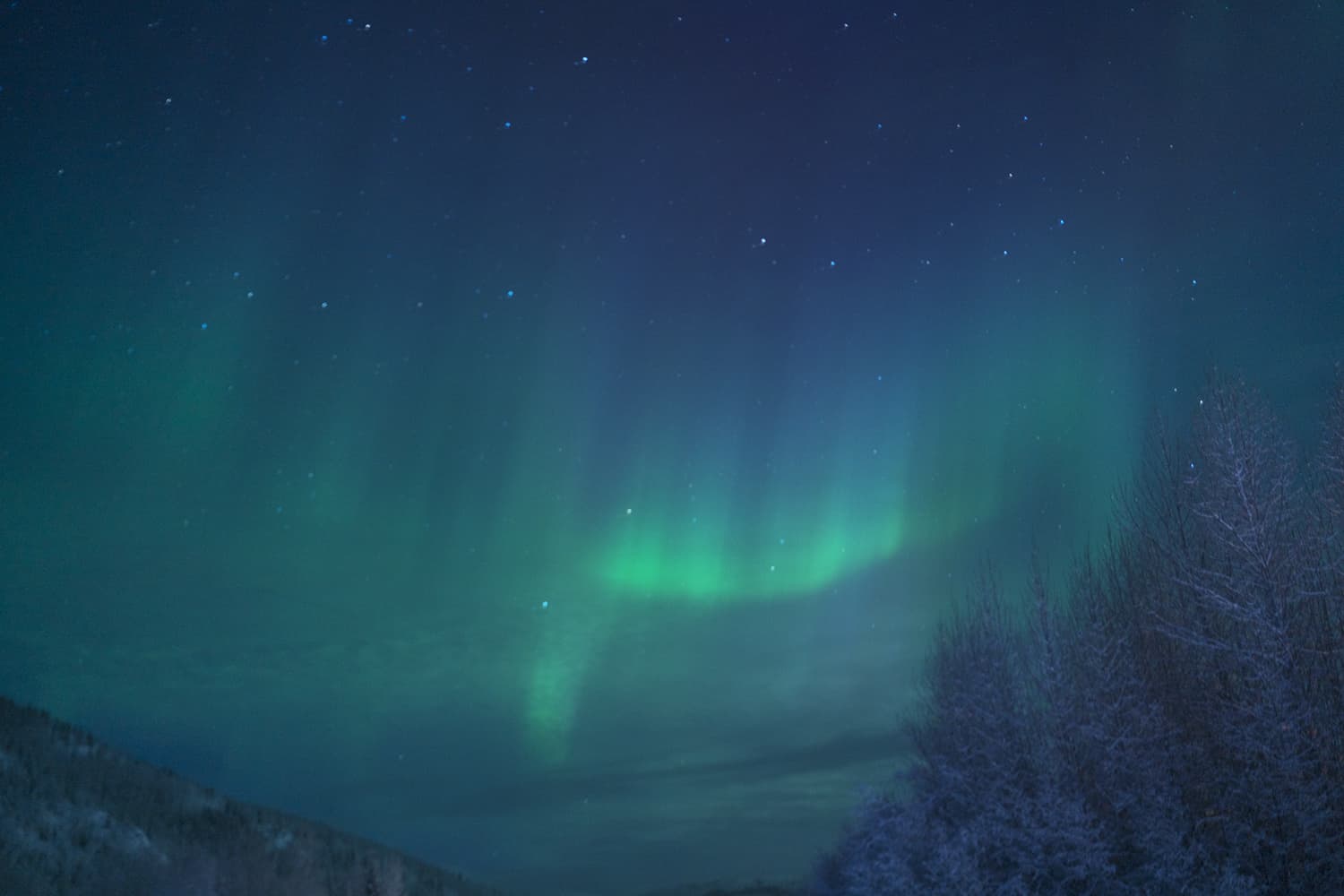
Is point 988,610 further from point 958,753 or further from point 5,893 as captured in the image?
point 5,893

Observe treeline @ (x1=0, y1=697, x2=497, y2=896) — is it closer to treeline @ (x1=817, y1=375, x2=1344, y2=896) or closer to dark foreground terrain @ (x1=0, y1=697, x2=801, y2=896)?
dark foreground terrain @ (x1=0, y1=697, x2=801, y2=896)

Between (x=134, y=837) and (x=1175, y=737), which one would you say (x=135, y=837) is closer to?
(x=134, y=837)

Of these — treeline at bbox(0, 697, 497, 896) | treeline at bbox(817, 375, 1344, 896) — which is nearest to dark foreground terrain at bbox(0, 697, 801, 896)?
treeline at bbox(0, 697, 497, 896)

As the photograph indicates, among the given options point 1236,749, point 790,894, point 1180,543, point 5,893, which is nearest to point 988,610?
point 1180,543

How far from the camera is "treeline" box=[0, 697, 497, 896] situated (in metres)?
17.8

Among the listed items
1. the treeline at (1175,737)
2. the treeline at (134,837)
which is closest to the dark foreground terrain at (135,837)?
the treeline at (134,837)

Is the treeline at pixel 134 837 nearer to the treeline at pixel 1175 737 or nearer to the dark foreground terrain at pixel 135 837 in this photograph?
the dark foreground terrain at pixel 135 837

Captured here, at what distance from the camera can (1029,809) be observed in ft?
72.1

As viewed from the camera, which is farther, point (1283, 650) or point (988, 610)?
point (988, 610)

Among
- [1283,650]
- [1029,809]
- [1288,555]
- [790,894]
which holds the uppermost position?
[1288,555]

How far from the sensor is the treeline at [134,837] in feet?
58.3

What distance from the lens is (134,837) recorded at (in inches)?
787

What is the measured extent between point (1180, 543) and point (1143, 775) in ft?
17.7

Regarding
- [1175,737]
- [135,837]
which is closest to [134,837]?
[135,837]
